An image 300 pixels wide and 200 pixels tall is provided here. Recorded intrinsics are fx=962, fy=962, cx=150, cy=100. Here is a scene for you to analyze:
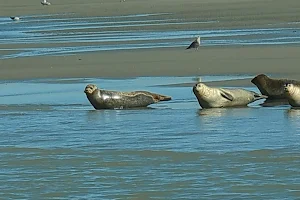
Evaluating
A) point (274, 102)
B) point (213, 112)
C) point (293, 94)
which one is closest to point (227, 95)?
point (213, 112)

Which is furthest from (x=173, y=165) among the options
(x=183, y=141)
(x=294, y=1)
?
(x=294, y=1)

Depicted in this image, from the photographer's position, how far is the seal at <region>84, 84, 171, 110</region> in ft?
34.4

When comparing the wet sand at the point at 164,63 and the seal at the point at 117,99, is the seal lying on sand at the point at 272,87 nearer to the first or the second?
the seal at the point at 117,99

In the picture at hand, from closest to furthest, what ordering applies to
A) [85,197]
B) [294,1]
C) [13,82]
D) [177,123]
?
[85,197], [177,123], [13,82], [294,1]

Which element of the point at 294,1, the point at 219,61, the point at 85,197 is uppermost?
the point at 294,1

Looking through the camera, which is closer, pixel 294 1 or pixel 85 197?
pixel 85 197

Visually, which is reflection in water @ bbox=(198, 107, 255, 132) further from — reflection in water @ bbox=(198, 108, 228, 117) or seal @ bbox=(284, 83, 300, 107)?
seal @ bbox=(284, 83, 300, 107)

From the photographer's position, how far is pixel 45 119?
9.86 meters

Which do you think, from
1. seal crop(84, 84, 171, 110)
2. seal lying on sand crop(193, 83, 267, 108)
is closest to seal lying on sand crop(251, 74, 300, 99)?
seal lying on sand crop(193, 83, 267, 108)

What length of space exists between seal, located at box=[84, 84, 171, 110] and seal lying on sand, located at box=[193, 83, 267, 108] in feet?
2.48

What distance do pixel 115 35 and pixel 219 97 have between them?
561 inches

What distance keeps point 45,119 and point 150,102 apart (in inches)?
51.1

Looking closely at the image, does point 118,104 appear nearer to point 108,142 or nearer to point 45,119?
point 45,119

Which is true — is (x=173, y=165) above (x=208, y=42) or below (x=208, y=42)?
below
